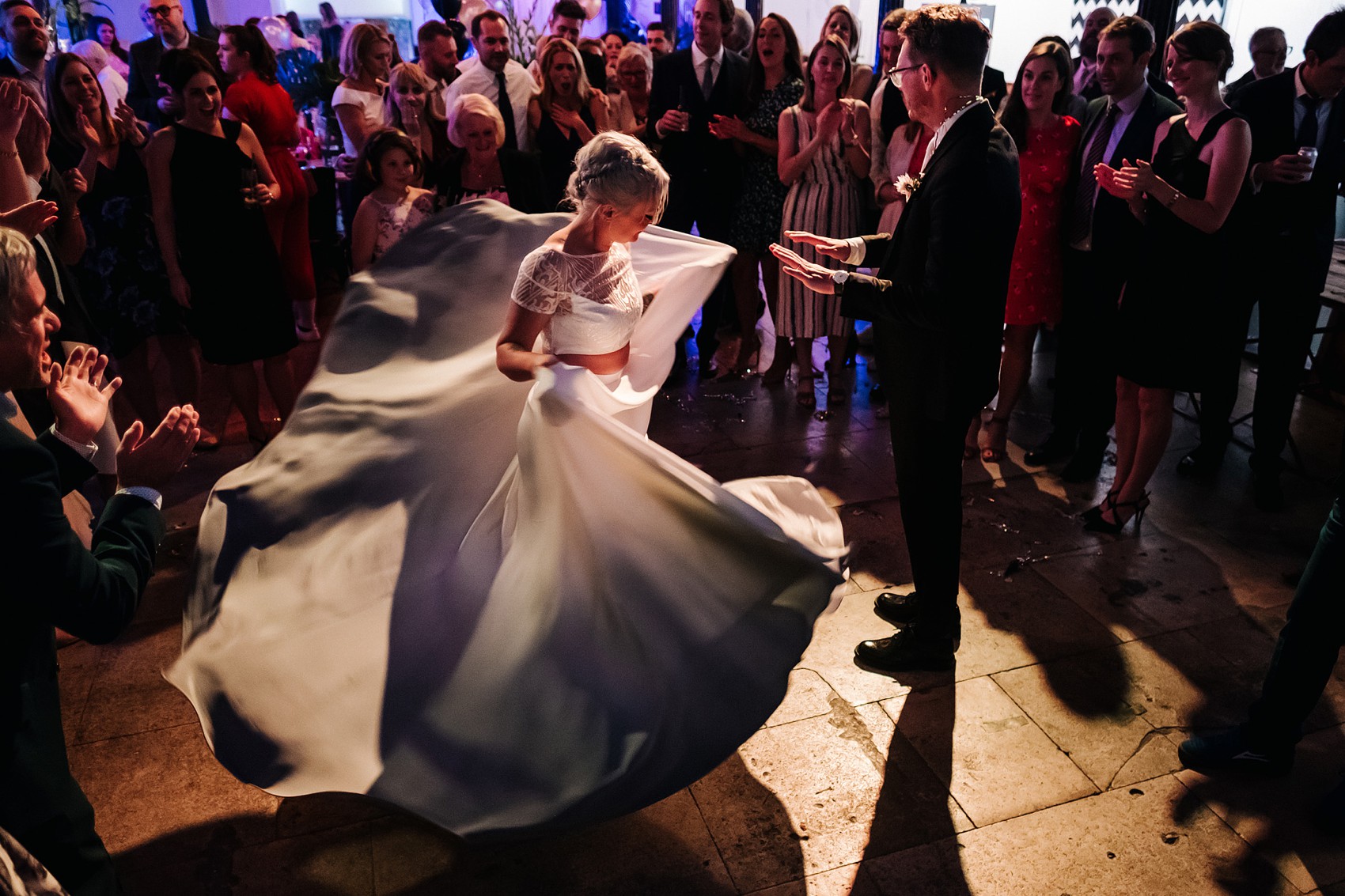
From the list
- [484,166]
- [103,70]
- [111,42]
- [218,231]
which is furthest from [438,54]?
[111,42]

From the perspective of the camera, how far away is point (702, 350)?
19.6 feet

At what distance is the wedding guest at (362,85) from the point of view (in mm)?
6031

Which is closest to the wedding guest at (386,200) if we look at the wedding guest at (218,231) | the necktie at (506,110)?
the wedding guest at (218,231)

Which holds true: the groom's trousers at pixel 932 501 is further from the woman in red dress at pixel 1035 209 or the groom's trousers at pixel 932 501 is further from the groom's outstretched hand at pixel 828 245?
the woman in red dress at pixel 1035 209

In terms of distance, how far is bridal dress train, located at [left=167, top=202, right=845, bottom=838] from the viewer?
2277 mm

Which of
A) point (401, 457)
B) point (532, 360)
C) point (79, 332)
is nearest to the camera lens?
point (532, 360)

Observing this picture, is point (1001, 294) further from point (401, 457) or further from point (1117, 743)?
point (401, 457)

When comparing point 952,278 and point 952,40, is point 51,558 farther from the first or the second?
point 952,40

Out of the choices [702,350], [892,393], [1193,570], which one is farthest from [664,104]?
[1193,570]

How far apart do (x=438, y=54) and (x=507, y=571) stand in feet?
14.8

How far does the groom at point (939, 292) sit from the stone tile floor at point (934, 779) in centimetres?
35

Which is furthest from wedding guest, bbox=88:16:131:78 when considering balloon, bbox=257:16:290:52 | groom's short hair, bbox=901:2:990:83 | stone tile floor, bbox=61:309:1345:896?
groom's short hair, bbox=901:2:990:83

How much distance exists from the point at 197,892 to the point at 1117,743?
2.53m

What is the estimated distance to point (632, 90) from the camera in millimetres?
6207
